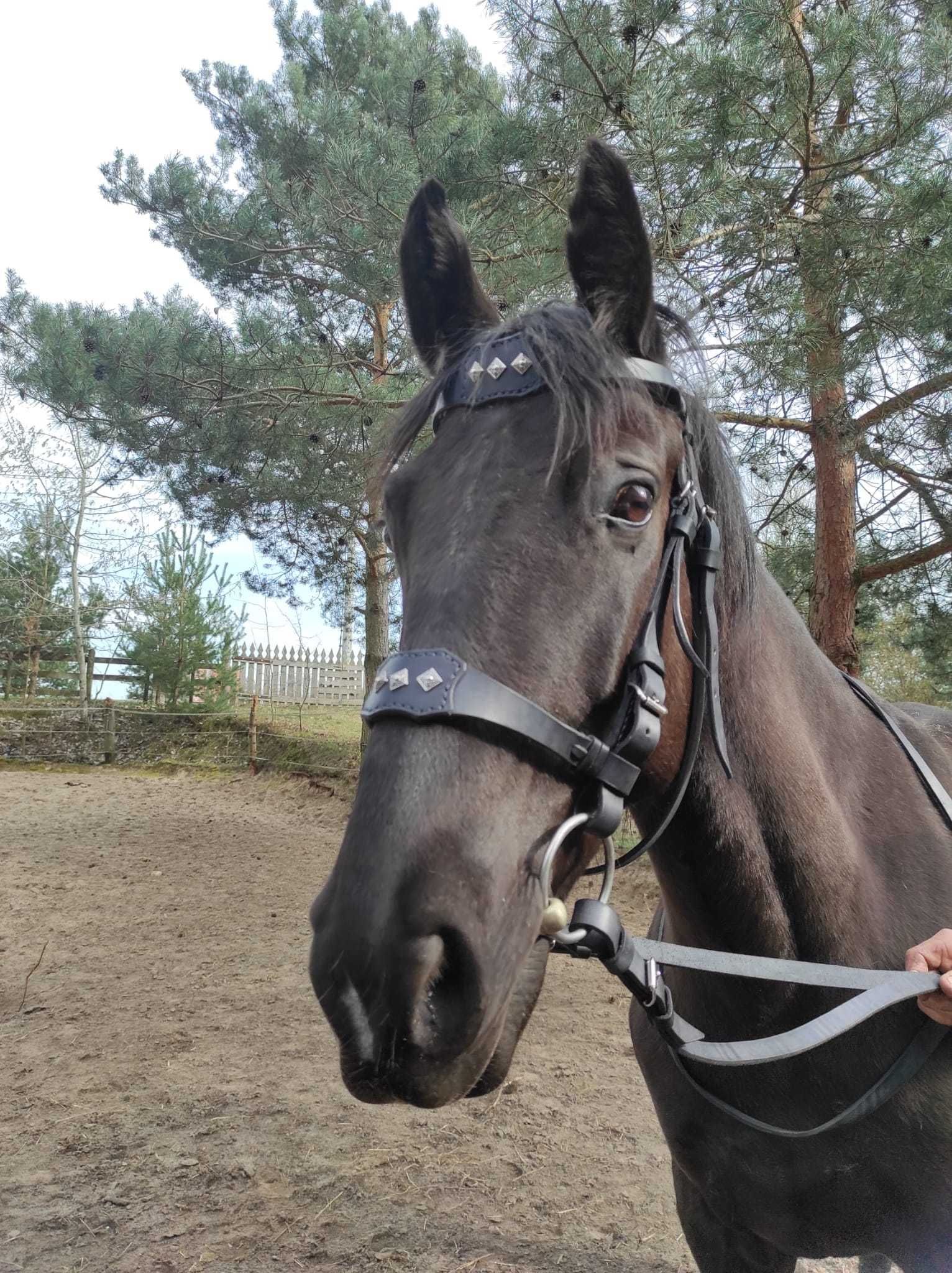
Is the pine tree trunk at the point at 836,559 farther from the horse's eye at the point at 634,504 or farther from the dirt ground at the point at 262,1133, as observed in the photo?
the horse's eye at the point at 634,504

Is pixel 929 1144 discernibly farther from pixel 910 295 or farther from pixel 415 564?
pixel 910 295

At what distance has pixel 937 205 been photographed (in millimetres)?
4520

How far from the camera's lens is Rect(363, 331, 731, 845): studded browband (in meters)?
1.08

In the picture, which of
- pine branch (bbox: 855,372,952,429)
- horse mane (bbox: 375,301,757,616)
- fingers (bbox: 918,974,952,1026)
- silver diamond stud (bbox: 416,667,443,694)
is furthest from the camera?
pine branch (bbox: 855,372,952,429)

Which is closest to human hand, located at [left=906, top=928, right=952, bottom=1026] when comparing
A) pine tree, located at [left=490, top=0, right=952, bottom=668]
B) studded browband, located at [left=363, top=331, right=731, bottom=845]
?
studded browband, located at [left=363, top=331, right=731, bottom=845]

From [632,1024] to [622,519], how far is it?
1545 mm

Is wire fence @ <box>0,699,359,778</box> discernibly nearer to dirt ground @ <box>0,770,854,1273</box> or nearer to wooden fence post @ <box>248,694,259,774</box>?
wooden fence post @ <box>248,694,259,774</box>

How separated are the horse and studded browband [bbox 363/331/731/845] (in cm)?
2

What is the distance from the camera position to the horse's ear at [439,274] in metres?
1.79

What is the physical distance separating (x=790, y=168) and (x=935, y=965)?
5125 millimetres

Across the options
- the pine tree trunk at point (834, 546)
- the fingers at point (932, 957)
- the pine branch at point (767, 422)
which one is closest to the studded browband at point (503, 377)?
the fingers at point (932, 957)

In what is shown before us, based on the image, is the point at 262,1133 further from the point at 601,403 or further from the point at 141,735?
the point at 141,735

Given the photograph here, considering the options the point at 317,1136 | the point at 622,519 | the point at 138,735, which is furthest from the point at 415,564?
the point at 138,735

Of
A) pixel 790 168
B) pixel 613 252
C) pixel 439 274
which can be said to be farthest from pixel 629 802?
pixel 790 168
